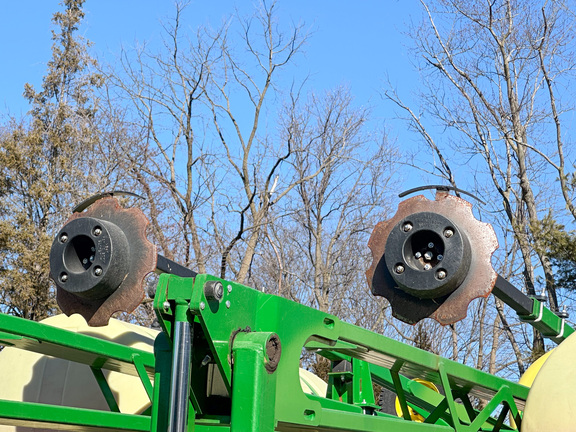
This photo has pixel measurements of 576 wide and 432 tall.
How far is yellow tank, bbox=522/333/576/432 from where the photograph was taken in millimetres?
3417

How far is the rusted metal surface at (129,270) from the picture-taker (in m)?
4.92

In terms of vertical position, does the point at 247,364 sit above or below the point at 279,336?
below

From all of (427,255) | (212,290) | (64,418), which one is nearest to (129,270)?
(64,418)

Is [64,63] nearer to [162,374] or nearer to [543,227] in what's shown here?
[543,227]

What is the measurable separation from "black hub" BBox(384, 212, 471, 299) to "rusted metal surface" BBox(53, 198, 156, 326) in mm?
1505

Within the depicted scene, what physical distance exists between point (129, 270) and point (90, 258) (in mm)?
291

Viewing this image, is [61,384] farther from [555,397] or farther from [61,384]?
[555,397]

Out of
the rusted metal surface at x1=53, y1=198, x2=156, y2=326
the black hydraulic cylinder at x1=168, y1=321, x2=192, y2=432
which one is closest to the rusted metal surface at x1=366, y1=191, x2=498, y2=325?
the rusted metal surface at x1=53, y1=198, x2=156, y2=326

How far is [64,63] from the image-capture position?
1116 inches

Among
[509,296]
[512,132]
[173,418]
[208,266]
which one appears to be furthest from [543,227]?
[173,418]

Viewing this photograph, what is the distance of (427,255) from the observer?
4504mm

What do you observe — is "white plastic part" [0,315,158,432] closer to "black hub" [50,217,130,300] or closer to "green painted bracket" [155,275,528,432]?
"black hub" [50,217,130,300]

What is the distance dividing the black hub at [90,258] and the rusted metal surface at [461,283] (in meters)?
1.58

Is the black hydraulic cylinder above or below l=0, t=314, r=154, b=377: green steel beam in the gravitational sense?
below
